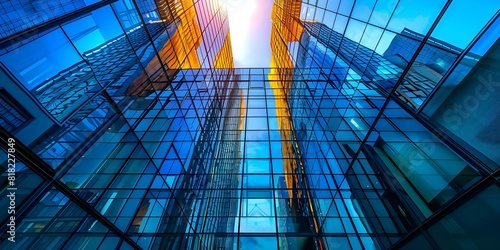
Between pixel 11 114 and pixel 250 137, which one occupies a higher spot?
pixel 250 137

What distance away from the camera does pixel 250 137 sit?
20.3m

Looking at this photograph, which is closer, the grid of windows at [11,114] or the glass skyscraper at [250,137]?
the grid of windows at [11,114]

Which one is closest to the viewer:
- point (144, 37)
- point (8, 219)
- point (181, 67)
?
point (8, 219)

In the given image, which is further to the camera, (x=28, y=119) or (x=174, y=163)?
(x=174, y=163)

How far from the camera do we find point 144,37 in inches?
514

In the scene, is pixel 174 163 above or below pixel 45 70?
above

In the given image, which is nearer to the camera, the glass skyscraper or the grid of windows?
the grid of windows

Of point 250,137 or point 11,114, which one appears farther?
point 250,137

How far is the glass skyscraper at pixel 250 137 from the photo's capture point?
229 inches

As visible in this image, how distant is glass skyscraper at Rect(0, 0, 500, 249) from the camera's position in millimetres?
5809

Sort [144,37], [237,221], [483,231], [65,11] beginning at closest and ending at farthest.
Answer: [483,231], [65,11], [144,37], [237,221]

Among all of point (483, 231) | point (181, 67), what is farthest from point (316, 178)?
point (181, 67)

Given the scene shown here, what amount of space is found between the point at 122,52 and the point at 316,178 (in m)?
14.4

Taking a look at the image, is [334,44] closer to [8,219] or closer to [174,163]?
[174,163]
